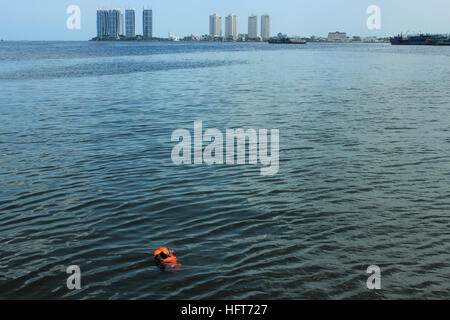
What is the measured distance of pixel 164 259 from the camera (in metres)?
11.0

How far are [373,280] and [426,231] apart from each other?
363cm

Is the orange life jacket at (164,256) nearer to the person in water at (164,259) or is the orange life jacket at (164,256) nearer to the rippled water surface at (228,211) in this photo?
the person in water at (164,259)

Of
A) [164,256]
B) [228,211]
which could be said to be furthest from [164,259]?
[228,211]

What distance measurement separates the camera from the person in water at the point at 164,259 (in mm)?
11031

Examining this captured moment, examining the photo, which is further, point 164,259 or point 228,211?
point 228,211

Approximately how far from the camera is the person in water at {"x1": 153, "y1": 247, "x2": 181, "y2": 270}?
434 inches

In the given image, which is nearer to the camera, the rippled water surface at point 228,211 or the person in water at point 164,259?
the rippled water surface at point 228,211

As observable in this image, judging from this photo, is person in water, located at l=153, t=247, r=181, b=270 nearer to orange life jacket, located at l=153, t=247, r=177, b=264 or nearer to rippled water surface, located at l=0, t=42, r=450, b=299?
orange life jacket, located at l=153, t=247, r=177, b=264

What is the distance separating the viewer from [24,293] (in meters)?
10.1

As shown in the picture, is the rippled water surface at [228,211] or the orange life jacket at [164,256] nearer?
the rippled water surface at [228,211]

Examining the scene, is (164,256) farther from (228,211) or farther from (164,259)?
(228,211)

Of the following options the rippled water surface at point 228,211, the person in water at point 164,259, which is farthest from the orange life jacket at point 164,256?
the rippled water surface at point 228,211

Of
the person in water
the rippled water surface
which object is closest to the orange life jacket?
the person in water
